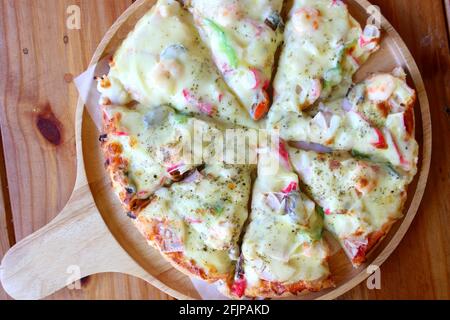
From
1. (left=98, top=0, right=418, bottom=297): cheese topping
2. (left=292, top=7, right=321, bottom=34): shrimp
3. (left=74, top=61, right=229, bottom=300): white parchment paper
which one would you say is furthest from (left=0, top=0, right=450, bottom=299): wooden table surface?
(left=292, top=7, right=321, bottom=34): shrimp

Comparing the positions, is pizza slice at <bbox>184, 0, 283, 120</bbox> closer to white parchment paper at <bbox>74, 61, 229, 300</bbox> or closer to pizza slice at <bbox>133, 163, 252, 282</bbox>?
pizza slice at <bbox>133, 163, 252, 282</bbox>

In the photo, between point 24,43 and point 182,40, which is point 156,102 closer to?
point 182,40

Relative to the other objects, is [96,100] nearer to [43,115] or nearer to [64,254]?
[43,115]

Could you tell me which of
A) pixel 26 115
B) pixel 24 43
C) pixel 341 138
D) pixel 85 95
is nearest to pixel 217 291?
pixel 341 138

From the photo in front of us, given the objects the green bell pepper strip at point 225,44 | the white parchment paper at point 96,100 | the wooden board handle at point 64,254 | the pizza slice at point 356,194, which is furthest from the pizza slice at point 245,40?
the wooden board handle at point 64,254

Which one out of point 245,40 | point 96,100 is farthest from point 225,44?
point 96,100

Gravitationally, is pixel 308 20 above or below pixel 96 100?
above

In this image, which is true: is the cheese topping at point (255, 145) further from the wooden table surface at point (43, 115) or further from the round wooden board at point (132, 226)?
the wooden table surface at point (43, 115)
